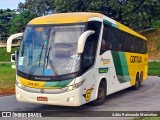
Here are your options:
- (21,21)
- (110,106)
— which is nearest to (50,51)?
(110,106)

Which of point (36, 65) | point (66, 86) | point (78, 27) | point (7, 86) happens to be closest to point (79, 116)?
point (66, 86)

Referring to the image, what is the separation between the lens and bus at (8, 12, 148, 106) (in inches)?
396

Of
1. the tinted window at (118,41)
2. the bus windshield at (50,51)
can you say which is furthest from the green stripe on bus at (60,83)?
the tinted window at (118,41)

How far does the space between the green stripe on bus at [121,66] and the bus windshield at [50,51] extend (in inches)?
128

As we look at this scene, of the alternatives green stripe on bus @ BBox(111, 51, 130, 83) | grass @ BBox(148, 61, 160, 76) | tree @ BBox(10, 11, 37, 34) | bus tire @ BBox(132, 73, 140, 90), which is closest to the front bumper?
green stripe on bus @ BBox(111, 51, 130, 83)

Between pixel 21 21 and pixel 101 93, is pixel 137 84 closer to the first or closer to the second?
pixel 101 93

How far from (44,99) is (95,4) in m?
30.4

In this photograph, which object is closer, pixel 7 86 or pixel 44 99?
pixel 44 99

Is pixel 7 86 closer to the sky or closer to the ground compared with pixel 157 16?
closer to the ground

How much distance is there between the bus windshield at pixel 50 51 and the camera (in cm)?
1018

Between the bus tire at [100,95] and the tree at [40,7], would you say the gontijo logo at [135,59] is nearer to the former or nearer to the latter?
the bus tire at [100,95]

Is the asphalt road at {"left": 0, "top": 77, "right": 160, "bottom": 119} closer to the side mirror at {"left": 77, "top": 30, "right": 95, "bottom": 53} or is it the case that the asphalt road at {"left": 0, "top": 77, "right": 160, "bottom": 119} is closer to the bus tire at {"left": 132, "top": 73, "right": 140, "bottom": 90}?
the side mirror at {"left": 77, "top": 30, "right": 95, "bottom": 53}

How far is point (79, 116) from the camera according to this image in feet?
33.2

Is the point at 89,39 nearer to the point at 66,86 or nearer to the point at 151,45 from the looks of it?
the point at 66,86
